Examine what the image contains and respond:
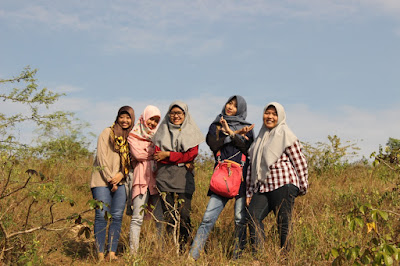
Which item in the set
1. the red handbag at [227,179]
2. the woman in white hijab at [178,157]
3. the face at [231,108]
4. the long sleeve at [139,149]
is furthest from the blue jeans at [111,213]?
the face at [231,108]

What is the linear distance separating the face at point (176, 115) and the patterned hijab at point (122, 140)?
55 cm

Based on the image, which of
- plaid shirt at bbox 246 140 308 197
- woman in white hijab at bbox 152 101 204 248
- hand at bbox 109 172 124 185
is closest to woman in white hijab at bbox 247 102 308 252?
plaid shirt at bbox 246 140 308 197

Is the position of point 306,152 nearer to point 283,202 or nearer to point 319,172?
point 319,172

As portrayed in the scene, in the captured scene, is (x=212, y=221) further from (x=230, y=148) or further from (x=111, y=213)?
(x=111, y=213)

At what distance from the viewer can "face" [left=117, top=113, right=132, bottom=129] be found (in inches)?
221

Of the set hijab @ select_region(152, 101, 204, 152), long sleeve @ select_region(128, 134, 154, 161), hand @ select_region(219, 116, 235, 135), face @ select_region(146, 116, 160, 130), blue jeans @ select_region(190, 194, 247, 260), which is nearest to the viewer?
blue jeans @ select_region(190, 194, 247, 260)

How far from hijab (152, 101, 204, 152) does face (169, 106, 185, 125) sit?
0.04 m

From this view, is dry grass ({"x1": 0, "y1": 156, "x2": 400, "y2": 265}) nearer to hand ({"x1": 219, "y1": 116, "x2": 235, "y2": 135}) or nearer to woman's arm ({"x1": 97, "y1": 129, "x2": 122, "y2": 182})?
woman's arm ({"x1": 97, "y1": 129, "x2": 122, "y2": 182})

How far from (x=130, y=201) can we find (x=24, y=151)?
1475mm

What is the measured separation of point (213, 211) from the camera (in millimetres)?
5102

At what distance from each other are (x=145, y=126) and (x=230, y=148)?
1171mm

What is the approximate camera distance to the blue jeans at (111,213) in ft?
17.8

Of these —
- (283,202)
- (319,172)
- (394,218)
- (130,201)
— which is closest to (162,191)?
(130,201)

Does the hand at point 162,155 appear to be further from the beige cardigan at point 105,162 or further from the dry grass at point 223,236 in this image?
the dry grass at point 223,236
